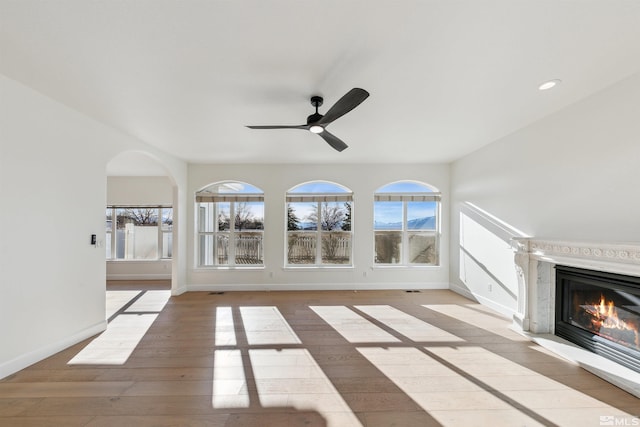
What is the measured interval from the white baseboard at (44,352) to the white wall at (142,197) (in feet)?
11.1

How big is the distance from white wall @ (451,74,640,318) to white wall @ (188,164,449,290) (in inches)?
49.0

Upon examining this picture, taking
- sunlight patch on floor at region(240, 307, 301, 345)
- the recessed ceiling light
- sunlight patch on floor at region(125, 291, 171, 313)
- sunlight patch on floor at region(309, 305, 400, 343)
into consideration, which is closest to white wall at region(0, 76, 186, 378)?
sunlight patch on floor at region(125, 291, 171, 313)

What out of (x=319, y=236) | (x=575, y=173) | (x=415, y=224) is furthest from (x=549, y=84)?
(x=319, y=236)

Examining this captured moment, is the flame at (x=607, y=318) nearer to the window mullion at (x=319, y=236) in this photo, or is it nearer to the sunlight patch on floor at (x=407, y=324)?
the sunlight patch on floor at (x=407, y=324)

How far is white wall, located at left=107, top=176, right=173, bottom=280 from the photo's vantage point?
636 centimetres

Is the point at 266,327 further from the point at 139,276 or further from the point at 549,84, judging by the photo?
the point at 139,276

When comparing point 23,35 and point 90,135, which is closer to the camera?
point 23,35

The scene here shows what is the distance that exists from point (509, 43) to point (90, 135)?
14.0 feet

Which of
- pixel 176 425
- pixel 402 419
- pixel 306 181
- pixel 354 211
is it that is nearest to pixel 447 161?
pixel 354 211

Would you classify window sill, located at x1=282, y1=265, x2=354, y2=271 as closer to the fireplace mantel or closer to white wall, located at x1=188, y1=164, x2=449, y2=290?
white wall, located at x1=188, y1=164, x2=449, y2=290

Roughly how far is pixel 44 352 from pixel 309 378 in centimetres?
269

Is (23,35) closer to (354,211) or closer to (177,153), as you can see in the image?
(177,153)

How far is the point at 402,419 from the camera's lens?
184 cm

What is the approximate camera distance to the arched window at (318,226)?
5.45m
